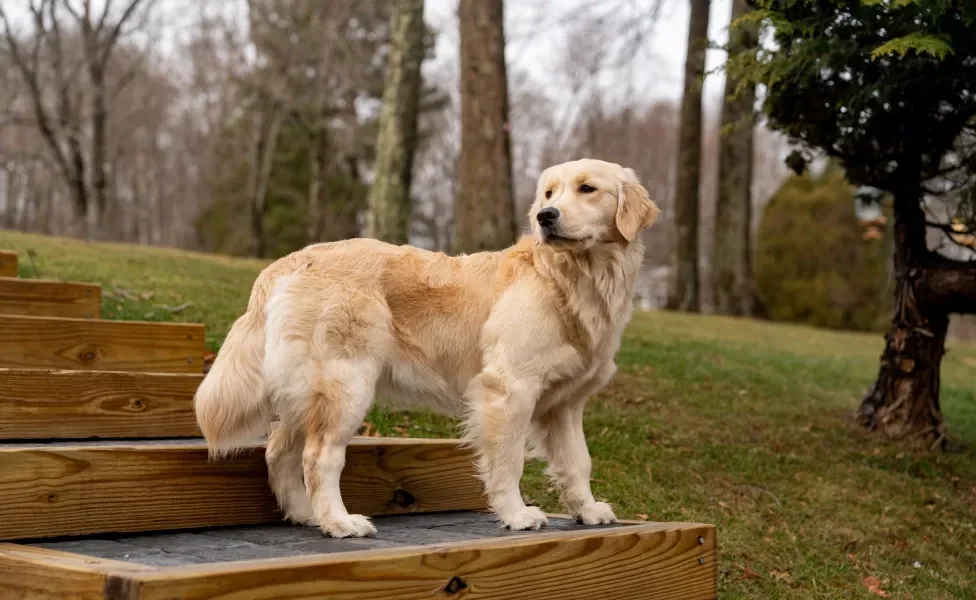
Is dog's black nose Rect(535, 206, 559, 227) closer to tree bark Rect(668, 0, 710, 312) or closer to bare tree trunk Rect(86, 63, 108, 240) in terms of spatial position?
tree bark Rect(668, 0, 710, 312)

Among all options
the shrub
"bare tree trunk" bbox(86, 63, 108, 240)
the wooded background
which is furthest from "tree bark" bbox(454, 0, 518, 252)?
the shrub

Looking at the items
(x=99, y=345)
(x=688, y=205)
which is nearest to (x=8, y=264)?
(x=99, y=345)

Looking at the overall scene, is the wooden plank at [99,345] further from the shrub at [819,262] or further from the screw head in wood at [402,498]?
the shrub at [819,262]

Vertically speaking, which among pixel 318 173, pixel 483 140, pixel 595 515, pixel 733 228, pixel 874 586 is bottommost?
pixel 874 586

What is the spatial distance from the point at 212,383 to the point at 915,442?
5.81m

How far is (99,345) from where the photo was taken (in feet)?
15.3

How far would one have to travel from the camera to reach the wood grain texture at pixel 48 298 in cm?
511

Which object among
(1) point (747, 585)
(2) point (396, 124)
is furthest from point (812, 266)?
(1) point (747, 585)

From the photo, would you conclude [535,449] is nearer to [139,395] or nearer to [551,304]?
[551,304]

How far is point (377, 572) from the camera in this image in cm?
238

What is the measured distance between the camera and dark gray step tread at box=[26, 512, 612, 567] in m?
2.70

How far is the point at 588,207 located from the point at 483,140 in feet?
19.9

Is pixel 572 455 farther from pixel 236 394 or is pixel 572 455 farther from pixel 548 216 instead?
pixel 236 394

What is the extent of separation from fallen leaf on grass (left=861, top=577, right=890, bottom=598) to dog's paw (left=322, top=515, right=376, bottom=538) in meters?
3.04
